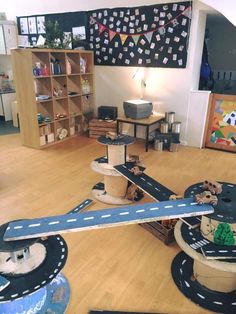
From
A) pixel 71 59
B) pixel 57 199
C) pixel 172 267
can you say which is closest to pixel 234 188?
pixel 172 267

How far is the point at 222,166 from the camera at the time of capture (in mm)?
3604

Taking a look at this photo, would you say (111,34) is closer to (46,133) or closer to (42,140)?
(46,133)

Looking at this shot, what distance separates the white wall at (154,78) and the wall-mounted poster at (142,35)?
97 mm

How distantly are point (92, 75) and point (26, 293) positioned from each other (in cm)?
441

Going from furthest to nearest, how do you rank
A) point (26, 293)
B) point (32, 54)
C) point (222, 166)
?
point (32, 54)
point (222, 166)
point (26, 293)

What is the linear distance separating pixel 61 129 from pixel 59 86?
728 millimetres

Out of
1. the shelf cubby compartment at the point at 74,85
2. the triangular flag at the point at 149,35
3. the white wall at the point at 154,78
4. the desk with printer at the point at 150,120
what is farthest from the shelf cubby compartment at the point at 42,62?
the triangular flag at the point at 149,35

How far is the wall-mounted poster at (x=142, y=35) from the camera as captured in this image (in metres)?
3.91

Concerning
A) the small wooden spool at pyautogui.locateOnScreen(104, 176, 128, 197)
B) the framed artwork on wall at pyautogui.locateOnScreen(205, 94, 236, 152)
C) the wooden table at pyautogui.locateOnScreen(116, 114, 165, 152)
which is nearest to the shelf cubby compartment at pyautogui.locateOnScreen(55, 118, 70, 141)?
the wooden table at pyautogui.locateOnScreen(116, 114, 165, 152)

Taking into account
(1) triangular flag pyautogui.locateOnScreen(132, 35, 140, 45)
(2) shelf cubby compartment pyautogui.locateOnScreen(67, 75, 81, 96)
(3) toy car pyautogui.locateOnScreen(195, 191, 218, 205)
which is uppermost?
(1) triangular flag pyautogui.locateOnScreen(132, 35, 140, 45)

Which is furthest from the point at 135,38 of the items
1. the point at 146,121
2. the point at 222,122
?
the point at 222,122

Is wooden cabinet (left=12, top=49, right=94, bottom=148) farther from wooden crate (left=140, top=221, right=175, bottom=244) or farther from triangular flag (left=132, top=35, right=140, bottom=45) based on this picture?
wooden crate (left=140, top=221, right=175, bottom=244)

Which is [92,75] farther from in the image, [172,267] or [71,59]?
[172,267]

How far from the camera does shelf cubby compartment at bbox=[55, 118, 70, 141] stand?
4.56 metres
